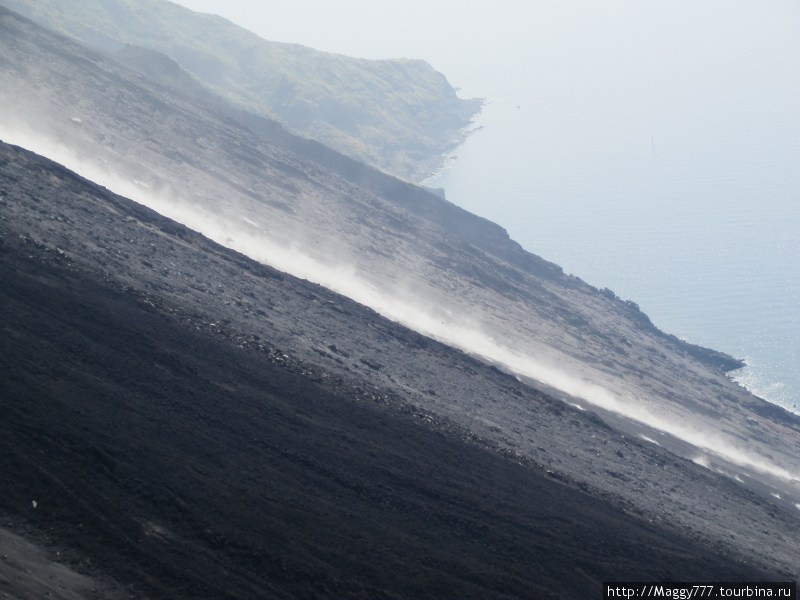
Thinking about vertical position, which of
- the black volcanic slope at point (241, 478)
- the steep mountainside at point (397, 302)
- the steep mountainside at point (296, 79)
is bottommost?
the black volcanic slope at point (241, 478)

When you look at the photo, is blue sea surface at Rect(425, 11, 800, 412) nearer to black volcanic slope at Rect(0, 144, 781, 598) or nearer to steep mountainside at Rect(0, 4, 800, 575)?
steep mountainside at Rect(0, 4, 800, 575)

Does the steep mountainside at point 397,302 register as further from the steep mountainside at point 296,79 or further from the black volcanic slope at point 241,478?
the steep mountainside at point 296,79

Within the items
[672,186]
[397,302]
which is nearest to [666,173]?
[672,186]

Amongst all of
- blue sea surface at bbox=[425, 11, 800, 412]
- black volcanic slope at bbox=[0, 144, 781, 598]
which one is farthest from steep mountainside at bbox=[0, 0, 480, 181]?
black volcanic slope at bbox=[0, 144, 781, 598]

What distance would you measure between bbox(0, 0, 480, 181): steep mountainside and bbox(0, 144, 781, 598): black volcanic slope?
6093 centimetres

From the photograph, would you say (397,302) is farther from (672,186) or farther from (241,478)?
(672,186)

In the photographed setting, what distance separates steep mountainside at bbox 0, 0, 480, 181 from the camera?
8666 cm

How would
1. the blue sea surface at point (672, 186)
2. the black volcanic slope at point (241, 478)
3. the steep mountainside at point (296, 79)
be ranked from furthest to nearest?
the steep mountainside at point (296, 79), the blue sea surface at point (672, 186), the black volcanic slope at point (241, 478)

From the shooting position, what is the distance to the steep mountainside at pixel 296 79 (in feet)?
284

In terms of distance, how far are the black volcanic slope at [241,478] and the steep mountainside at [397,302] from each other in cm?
90

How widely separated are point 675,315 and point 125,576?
5926cm

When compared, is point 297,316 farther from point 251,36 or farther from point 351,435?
point 251,36

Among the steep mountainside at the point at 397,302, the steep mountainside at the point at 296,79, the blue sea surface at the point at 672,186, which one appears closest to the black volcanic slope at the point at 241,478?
the steep mountainside at the point at 397,302

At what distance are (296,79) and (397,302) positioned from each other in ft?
231
